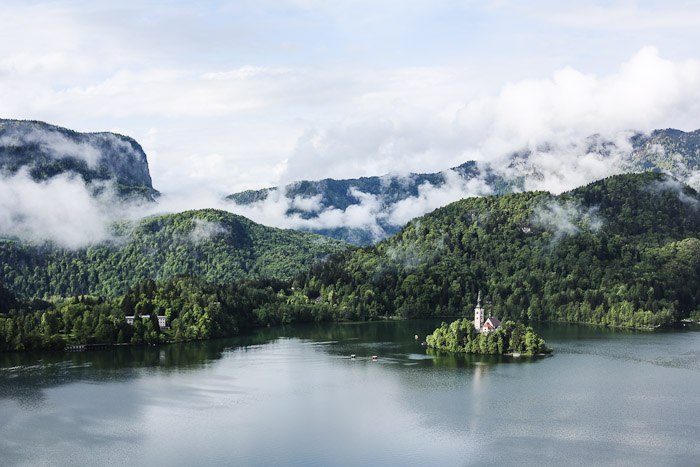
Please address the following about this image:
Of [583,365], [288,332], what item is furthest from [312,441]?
[288,332]

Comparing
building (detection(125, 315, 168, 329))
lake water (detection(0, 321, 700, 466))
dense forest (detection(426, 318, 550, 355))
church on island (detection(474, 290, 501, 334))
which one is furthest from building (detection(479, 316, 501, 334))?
building (detection(125, 315, 168, 329))

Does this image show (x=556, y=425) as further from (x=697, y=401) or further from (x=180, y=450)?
(x=180, y=450)

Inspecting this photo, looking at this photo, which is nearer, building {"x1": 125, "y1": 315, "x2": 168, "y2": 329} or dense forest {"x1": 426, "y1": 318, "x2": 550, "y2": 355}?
dense forest {"x1": 426, "y1": 318, "x2": 550, "y2": 355}

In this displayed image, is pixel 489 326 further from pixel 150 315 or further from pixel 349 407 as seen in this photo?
pixel 150 315

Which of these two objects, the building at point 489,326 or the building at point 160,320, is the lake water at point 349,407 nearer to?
the building at point 489,326

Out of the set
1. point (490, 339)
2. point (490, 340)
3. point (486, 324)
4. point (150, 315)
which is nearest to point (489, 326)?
point (486, 324)

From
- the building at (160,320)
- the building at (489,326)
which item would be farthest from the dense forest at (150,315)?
the building at (489,326)

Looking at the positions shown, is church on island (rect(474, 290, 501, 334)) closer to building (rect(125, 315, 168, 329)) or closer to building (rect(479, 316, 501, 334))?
building (rect(479, 316, 501, 334))
